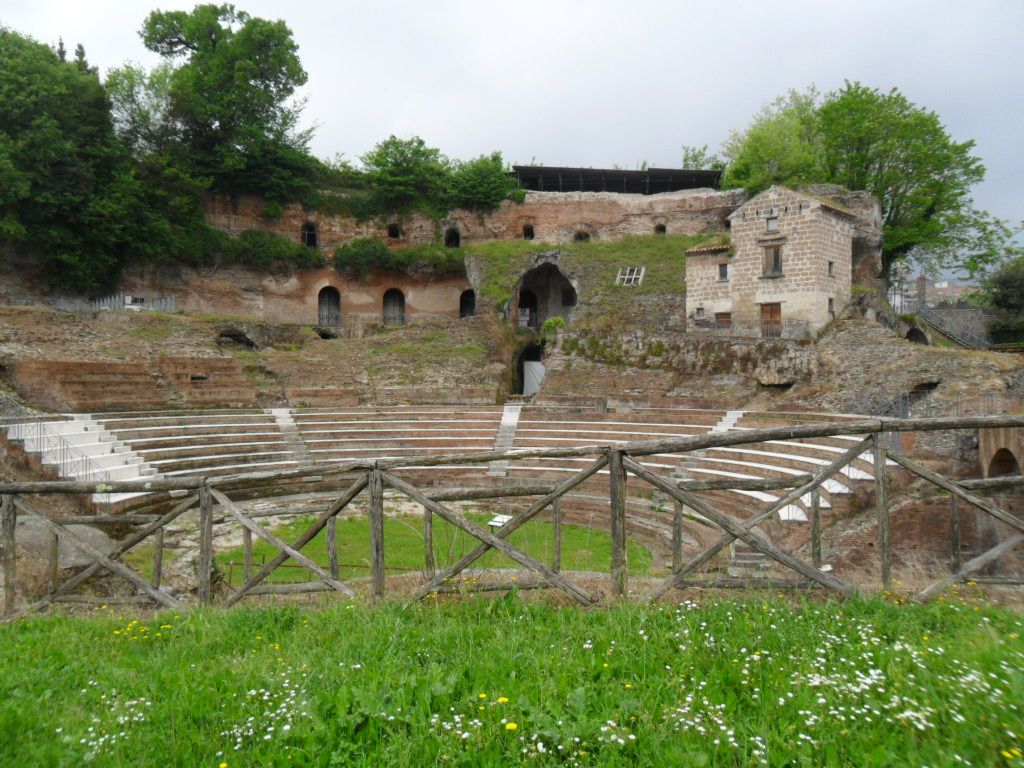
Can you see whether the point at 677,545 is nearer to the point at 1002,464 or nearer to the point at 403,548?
the point at 403,548

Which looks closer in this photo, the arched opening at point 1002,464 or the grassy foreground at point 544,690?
the grassy foreground at point 544,690

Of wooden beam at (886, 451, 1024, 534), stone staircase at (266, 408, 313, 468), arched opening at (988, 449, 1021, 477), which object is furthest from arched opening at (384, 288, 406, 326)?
wooden beam at (886, 451, 1024, 534)

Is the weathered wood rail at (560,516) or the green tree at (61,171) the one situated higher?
the green tree at (61,171)

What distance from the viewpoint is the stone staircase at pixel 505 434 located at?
17.4 meters

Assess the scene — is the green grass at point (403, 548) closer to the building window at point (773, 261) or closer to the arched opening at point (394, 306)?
the building window at point (773, 261)

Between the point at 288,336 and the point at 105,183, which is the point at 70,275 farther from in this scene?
the point at 288,336

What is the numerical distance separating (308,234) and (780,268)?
1043 inches

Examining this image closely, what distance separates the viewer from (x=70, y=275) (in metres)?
27.0

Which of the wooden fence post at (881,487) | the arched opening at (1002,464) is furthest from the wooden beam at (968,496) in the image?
the arched opening at (1002,464)

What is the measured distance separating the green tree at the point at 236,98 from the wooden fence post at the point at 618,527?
33866 mm

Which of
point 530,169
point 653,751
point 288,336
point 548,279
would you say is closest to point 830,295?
point 548,279

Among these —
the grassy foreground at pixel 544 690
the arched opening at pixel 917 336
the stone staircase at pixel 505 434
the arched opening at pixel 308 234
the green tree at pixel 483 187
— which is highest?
the green tree at pixel 483 187

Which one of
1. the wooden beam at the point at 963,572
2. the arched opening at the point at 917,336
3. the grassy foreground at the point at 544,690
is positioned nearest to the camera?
the grassy foreground at the point at 544,690

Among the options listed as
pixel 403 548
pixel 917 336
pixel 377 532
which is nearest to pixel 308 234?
pixel 403 548
